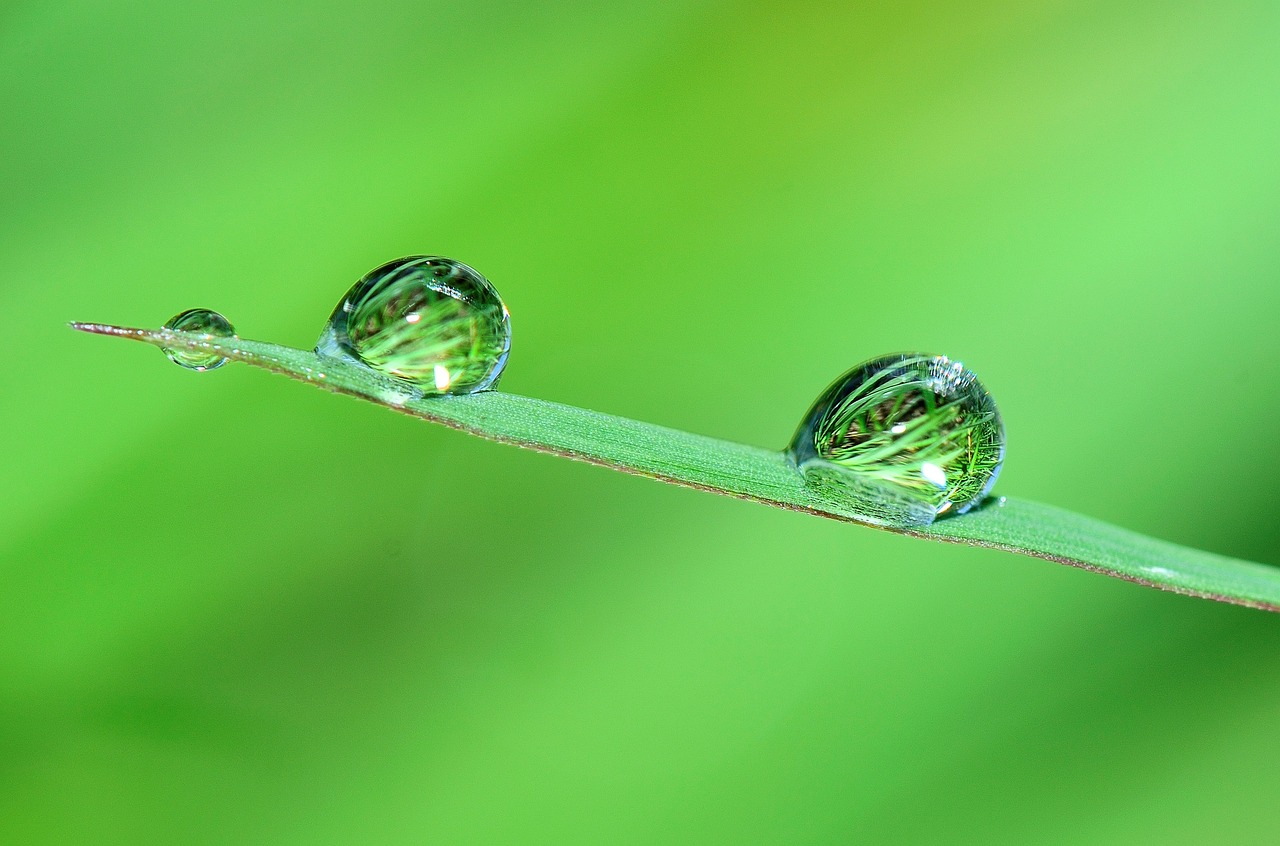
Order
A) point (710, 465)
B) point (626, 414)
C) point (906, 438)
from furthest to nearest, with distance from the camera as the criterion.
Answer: point (626, 414) < point (906, 438) < point (710, 465)

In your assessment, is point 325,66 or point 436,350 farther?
point 325,66

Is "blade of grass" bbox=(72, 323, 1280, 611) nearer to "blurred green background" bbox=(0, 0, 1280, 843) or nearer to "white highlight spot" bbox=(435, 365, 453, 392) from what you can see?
"white highlight spot" bbox=(435, 365, 453, 392)

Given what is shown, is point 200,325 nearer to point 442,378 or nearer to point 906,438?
point 442,378

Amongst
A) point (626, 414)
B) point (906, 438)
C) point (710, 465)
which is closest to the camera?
point (710, 465)

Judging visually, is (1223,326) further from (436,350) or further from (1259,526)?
(436,350)

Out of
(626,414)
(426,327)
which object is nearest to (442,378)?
(426,327)

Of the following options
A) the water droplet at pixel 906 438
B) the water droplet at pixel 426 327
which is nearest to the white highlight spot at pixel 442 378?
the water droplet at pixel 426 327

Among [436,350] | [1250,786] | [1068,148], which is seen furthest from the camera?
[1068,148]

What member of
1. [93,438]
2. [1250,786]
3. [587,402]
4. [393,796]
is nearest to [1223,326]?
[1250,786]
